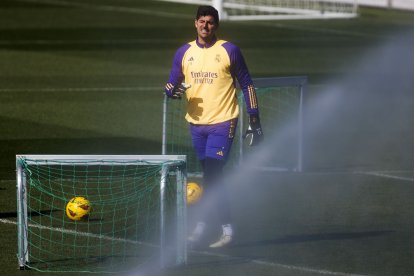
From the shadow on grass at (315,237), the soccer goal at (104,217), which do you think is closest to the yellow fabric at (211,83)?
the soccer goal at (104,217)

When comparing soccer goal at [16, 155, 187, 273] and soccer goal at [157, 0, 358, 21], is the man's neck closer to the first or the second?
soccer goal at [16, 155, 187, 273]

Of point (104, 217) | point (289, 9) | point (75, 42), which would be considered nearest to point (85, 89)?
point (75, 42)

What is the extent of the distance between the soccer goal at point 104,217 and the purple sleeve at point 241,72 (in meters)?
1.00

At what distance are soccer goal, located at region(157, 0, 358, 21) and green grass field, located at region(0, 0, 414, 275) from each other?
0.62 m

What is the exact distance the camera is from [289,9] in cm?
3275

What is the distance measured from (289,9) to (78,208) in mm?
21583

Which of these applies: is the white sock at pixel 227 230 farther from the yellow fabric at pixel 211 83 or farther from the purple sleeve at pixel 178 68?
the purple sleeve at pixel 178 68

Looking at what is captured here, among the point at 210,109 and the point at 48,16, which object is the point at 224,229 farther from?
the point at 48,16

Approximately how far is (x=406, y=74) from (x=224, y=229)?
13.7 m

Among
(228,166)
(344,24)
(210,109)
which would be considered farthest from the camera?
(344,24)

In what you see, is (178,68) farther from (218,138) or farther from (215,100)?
(218,138)

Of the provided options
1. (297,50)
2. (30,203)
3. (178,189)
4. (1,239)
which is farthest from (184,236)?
(297,50)

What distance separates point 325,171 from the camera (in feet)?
49.8

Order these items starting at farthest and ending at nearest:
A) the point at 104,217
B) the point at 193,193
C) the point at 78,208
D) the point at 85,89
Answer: the point at 85,89, the point at 193,193, the point at 104,217, the point at 78,208
